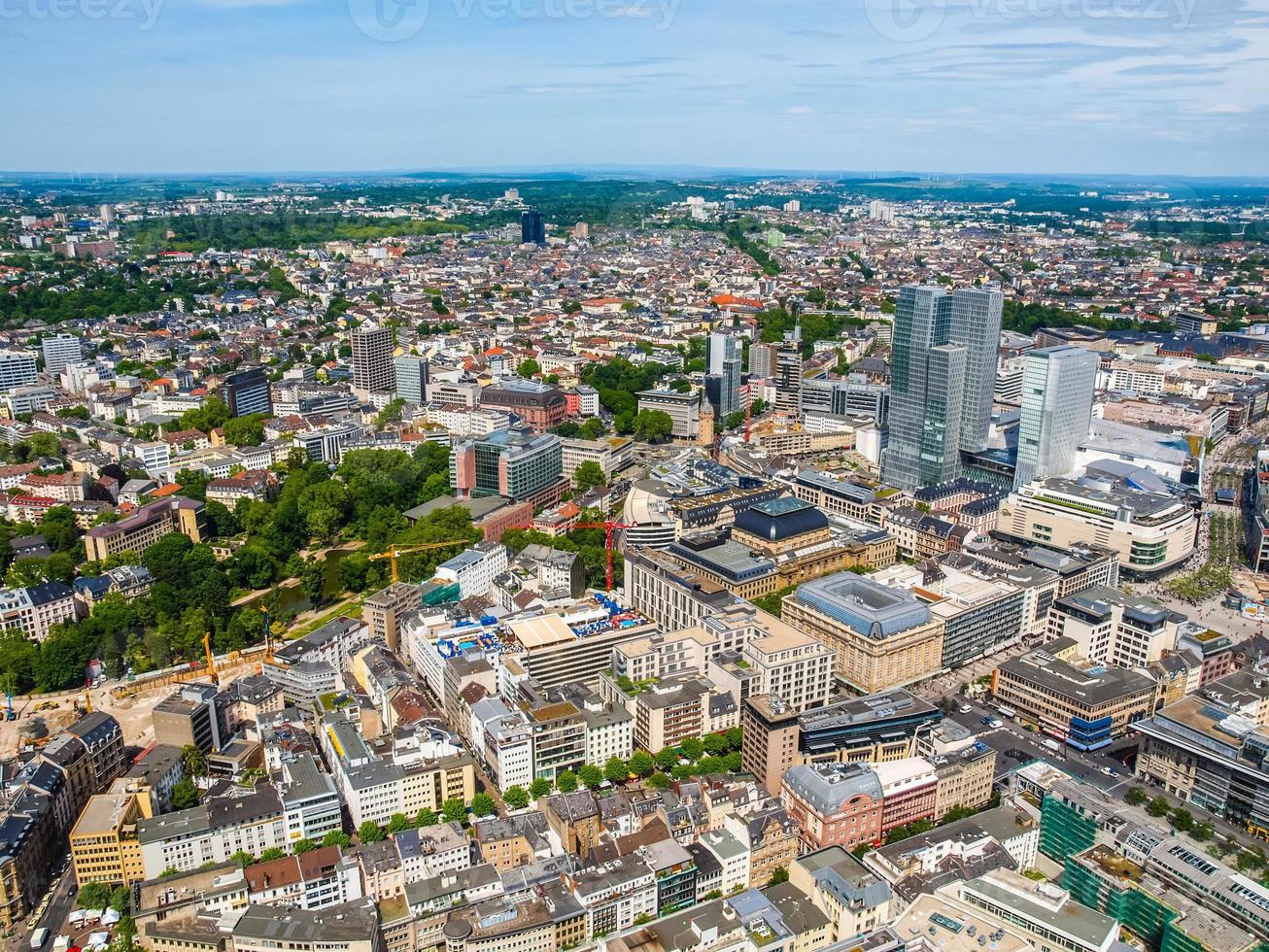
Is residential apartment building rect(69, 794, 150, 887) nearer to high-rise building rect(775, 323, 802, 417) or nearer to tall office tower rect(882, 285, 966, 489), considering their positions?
tall office tower rect(882, 285, 966, 489)

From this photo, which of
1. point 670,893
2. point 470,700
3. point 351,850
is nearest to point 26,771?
point 351,850

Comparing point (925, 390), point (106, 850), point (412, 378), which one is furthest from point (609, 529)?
point (412, 378)

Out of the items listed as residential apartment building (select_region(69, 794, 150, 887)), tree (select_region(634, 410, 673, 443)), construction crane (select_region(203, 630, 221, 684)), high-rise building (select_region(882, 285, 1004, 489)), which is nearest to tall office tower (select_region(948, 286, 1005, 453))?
high-rise building (select_region(882, 285, 1004, 489))

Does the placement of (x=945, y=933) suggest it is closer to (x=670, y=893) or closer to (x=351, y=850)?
(x=670, y=893)

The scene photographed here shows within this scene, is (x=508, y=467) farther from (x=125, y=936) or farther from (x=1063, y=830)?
(x=1063, y=830)

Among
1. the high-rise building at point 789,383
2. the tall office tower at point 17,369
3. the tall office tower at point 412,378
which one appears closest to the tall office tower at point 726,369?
the high-rise building at point 789,383

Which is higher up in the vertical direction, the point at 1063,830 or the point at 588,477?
the point at 588,477

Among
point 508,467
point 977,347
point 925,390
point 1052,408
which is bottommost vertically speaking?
point 508,467
